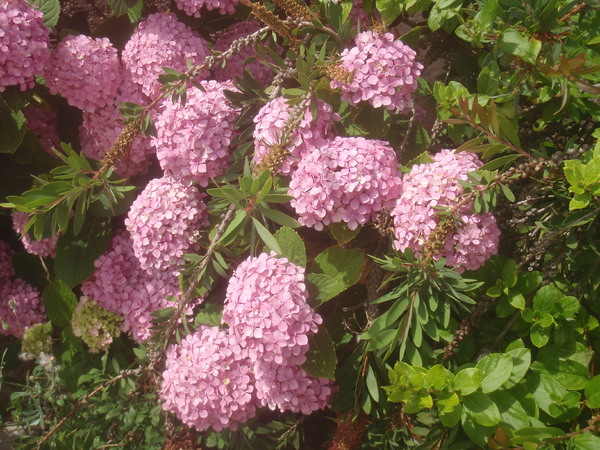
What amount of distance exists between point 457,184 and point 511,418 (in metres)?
0.48

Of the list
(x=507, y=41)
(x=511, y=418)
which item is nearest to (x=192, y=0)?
(x=507, y=41)

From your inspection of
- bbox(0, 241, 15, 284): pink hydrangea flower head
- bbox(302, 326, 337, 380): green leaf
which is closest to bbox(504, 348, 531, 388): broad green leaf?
bbox(302, 326, 337, 380): green leaf

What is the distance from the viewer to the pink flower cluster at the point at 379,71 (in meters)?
1.32

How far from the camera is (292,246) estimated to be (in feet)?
4.52

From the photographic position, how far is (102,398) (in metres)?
1.53

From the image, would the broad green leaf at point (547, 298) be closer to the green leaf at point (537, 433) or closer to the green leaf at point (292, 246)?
the green leaf at point (537, 433)

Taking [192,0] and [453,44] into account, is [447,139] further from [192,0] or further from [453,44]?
[192,0]

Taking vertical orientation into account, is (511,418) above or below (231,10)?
below

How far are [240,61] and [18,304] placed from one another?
1.06m

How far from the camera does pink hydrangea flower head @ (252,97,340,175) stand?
134 centimetres

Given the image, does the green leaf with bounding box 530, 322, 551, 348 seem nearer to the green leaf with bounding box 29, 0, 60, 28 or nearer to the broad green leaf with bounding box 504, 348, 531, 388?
the broad green leaf with bounding box 504, 348, 531, 388

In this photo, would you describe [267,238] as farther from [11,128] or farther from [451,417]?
[11,128]

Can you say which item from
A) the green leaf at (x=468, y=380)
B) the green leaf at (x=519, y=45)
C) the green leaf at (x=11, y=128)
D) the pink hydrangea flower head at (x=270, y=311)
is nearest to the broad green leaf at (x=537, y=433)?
the green leaf at (x=468, y=380)

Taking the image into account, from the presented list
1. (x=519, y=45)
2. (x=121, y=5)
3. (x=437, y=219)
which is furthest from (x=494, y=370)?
(x=121, y=5)
